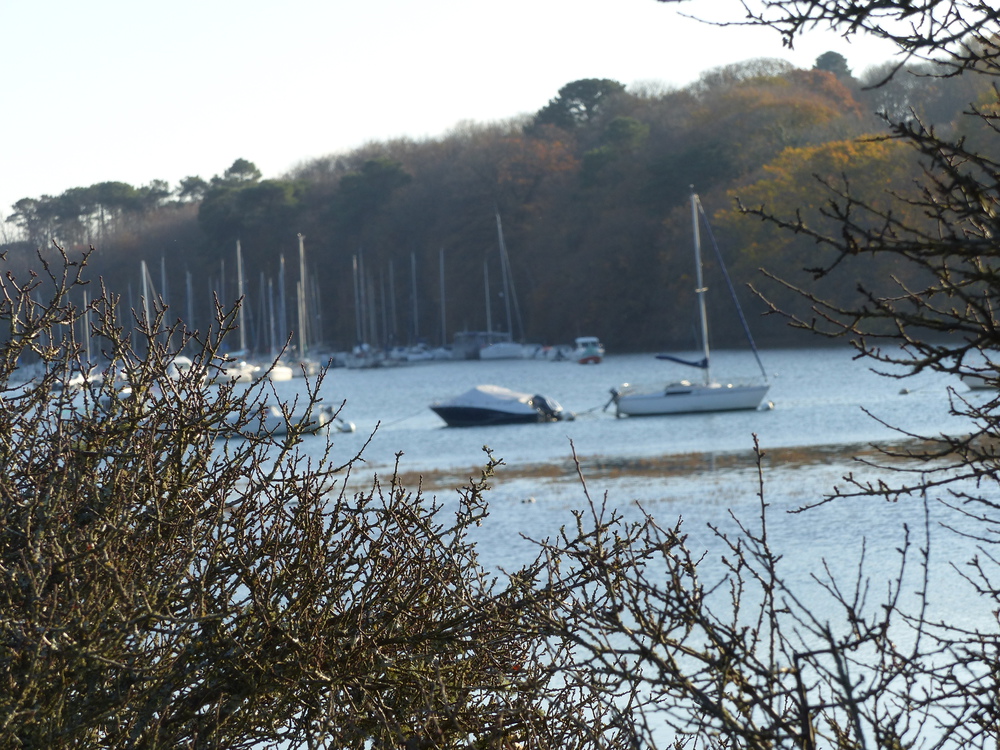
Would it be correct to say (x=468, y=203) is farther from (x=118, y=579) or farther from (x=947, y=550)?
Answer: (x=118, y=579)

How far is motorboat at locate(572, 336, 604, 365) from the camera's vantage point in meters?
64.9

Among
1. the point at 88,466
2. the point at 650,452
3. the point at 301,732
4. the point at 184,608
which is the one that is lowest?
the point at 650,452

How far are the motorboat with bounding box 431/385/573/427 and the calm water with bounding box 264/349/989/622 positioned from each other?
70cm

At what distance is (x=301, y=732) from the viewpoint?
13.3 feet

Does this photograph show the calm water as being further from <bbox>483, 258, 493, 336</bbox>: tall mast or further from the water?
<bbox>483, 258, 493, 336</bbox>: tall mast

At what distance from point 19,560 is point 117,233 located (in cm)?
4137

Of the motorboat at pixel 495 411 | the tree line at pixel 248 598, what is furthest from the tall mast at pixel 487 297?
the tree line at pixel 248 598

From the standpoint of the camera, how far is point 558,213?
7888 cm

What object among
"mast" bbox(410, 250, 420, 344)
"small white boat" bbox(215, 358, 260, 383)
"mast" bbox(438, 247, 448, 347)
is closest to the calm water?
"small white boat" bbox(215, 358, 260, 383)

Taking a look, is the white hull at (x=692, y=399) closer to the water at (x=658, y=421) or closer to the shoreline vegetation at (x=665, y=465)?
the water at (x=658, y=421)

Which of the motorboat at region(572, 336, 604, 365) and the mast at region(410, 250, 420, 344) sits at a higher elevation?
the mast at region(410, 250, 420, 344)

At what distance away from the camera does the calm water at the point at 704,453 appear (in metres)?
14.1

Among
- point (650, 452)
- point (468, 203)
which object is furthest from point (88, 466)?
point (468, 203)

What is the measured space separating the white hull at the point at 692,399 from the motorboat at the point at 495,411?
6.26 feet
